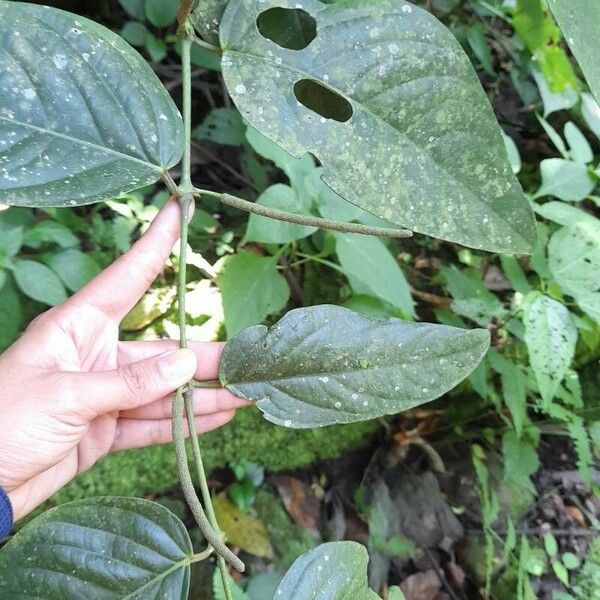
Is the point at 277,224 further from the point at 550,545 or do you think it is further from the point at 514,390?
the point at 550,545

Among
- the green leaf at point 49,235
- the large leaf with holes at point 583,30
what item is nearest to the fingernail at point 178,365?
the large leaf with holes at point 583,30

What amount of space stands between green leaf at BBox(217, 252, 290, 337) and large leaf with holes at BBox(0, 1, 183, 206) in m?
0.47

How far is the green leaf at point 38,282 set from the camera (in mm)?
1066

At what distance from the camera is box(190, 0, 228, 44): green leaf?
2.14 feet

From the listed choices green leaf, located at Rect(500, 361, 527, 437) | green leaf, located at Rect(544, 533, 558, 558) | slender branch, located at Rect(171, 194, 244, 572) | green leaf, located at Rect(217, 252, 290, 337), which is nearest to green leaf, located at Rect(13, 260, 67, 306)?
green leaf, located at Rect(217, 252, 290, 337)

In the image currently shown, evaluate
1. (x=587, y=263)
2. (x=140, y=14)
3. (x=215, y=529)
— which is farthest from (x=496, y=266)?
(x=215, y=529)

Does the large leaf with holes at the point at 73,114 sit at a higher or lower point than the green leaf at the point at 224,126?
higher

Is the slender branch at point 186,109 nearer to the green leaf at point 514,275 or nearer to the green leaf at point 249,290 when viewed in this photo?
the green leaf at point 249,290

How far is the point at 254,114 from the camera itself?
60cm

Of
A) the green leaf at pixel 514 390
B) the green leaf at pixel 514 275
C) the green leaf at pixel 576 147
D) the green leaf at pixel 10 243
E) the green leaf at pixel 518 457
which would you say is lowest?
the green leaf at pixel 518 457

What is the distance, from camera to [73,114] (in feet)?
1.98

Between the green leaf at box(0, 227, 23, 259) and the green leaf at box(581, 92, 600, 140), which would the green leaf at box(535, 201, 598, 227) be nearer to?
the green leaf at box(581, 92, 600, 140)

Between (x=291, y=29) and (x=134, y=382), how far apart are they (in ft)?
1.36

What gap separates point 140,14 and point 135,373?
1017 mm
